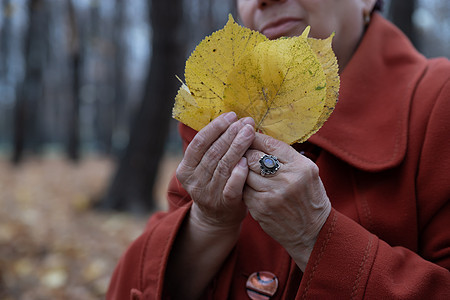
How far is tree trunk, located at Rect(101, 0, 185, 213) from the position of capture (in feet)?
16.9

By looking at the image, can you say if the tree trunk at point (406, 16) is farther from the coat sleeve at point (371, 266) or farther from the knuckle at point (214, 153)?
the knuckle at point (214, 153)

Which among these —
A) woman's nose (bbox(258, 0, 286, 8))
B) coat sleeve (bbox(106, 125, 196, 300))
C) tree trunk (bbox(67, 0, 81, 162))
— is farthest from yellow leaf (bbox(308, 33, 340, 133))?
tree trunk (bbox(67, 0, 81, 162))

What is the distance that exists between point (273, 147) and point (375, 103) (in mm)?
548

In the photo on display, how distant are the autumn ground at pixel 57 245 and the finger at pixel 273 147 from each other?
9.56ft

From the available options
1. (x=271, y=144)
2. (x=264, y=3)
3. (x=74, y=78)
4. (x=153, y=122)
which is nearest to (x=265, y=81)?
(x=271, y=144)

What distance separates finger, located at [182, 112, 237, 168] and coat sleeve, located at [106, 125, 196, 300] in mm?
326

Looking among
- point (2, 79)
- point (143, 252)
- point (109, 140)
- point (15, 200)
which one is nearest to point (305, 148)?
point (143, 252)

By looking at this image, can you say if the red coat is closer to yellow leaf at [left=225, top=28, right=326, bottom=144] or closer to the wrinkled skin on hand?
the wrinkled skin on hand

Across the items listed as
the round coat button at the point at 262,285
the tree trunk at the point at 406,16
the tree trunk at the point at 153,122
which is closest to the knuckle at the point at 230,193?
the round coat button at the point at 262,285

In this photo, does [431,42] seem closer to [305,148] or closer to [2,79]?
[305,148]

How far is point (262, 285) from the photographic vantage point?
1.14 m

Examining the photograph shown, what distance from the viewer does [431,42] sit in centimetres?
2531

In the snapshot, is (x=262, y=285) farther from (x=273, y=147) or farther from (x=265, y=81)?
(x=265, y=81)

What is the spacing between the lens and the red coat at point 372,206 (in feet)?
→ 3.10
